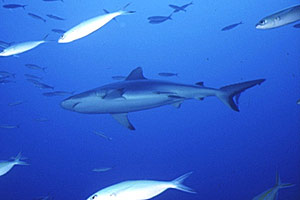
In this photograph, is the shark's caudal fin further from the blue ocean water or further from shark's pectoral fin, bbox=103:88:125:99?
the blue ocean water

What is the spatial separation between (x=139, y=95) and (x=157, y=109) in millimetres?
51071

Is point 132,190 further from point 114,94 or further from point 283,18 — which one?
point 283,18

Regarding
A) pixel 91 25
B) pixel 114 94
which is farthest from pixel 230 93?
pixel 91 25

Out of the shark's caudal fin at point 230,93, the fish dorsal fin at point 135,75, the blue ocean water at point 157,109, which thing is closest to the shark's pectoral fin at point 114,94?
the fish dorsal fin at point 135,75

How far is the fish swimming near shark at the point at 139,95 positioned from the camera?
3.25 meters

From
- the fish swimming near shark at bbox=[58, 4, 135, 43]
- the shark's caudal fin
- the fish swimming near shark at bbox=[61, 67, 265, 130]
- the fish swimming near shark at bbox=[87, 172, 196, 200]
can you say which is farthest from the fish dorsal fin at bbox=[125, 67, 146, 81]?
the fish swimming near shark at bbox=[87, 172, 196, 200]

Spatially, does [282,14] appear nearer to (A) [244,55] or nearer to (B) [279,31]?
(B) [279,31]

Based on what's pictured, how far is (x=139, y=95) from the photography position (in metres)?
3.28

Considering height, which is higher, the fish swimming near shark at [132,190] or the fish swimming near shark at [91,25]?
the fish swimming near shark at [91,25]

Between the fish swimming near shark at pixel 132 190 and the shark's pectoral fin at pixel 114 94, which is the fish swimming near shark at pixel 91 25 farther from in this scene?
the fish swimming near shark at pixel 132 190

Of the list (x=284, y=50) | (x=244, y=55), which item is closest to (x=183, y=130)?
(x=244, y=55)

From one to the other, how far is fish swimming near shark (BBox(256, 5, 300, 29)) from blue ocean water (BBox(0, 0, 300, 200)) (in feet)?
33.3

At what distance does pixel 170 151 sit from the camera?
2231 inches

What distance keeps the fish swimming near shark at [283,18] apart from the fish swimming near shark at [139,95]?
2.41 ft
